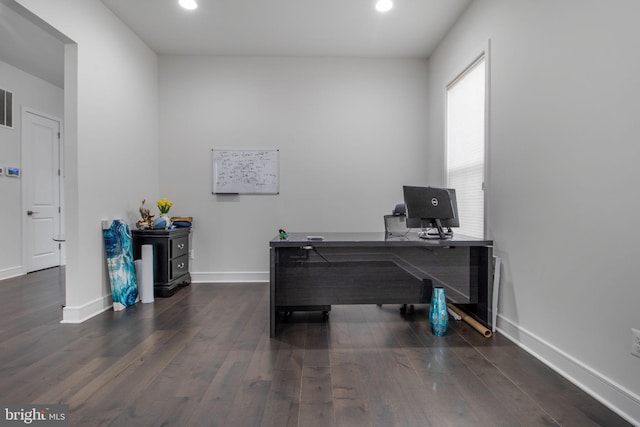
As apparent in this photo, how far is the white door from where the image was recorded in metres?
4.78

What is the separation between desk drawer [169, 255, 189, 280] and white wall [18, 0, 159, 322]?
27.1 inches

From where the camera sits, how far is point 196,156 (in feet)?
14.1

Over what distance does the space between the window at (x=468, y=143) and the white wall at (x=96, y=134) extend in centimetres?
370

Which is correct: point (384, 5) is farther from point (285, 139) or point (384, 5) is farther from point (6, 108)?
point (6, 108)

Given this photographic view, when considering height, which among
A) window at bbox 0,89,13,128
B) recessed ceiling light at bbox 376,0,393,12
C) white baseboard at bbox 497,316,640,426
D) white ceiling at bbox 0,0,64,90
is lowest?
white baseboard at bbox 497,316,640,426

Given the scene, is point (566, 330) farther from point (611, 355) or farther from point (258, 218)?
point (258, 218)

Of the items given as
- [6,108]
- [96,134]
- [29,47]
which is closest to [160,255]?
[96,134]

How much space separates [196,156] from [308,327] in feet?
9.29

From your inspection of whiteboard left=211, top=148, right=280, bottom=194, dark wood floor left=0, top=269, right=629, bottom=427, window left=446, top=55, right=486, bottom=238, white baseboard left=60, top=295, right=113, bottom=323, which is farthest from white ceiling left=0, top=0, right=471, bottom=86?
dark wood floor left=0, top=269, right=629, bottom=427

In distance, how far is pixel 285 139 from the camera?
432 centimetres

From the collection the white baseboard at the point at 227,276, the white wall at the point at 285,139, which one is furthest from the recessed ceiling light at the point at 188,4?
the white baseboard at the point at 227,276

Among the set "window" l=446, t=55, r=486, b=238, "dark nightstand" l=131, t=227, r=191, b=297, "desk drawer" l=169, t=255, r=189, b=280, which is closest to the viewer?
"window" l=446, t=55, r=486, b=238

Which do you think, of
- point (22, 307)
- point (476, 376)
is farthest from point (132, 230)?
point (476, 376)
